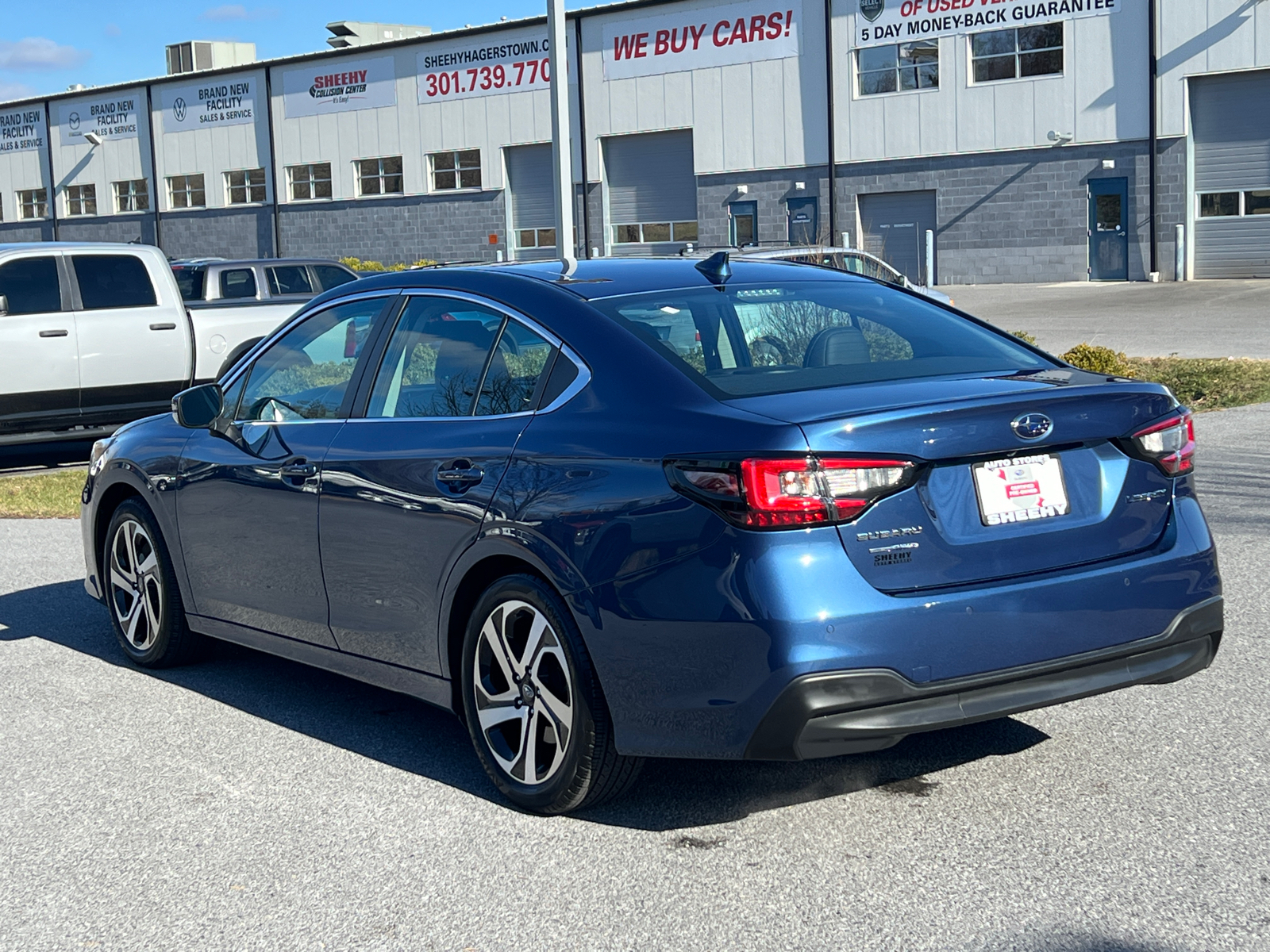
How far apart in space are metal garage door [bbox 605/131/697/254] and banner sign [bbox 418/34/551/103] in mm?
3480

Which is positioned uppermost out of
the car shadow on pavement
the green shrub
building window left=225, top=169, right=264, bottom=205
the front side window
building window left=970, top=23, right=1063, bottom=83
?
building window left=970, top=23, right=1063, bottom=83

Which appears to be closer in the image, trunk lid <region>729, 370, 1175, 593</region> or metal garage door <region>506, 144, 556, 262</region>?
trunk lid <region>729, 370, 1175, 593</region>

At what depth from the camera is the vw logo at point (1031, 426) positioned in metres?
4.12

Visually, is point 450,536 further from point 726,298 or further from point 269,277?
point 269,277

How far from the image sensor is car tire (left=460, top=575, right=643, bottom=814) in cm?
441

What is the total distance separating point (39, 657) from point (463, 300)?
10.2 feet

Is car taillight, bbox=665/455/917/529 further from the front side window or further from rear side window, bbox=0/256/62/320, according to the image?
rear side window, bbox=0/256/62/320

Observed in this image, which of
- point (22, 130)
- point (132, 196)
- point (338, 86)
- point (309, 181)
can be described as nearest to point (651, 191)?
point (338, 86)

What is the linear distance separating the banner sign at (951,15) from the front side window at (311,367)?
34.6 m

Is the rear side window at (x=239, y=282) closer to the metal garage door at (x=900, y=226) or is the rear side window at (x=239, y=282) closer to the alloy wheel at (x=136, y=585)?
the alloy wheel at (x=136, y=585)

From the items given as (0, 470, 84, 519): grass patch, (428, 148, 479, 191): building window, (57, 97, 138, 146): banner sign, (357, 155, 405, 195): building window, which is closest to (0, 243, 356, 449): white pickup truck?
(0, 470, 84, 519): grass patch

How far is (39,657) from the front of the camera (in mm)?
6957

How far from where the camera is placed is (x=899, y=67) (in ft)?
132

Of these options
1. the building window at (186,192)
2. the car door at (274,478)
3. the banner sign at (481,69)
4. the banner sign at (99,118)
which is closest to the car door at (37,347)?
the car door at (274,478)
